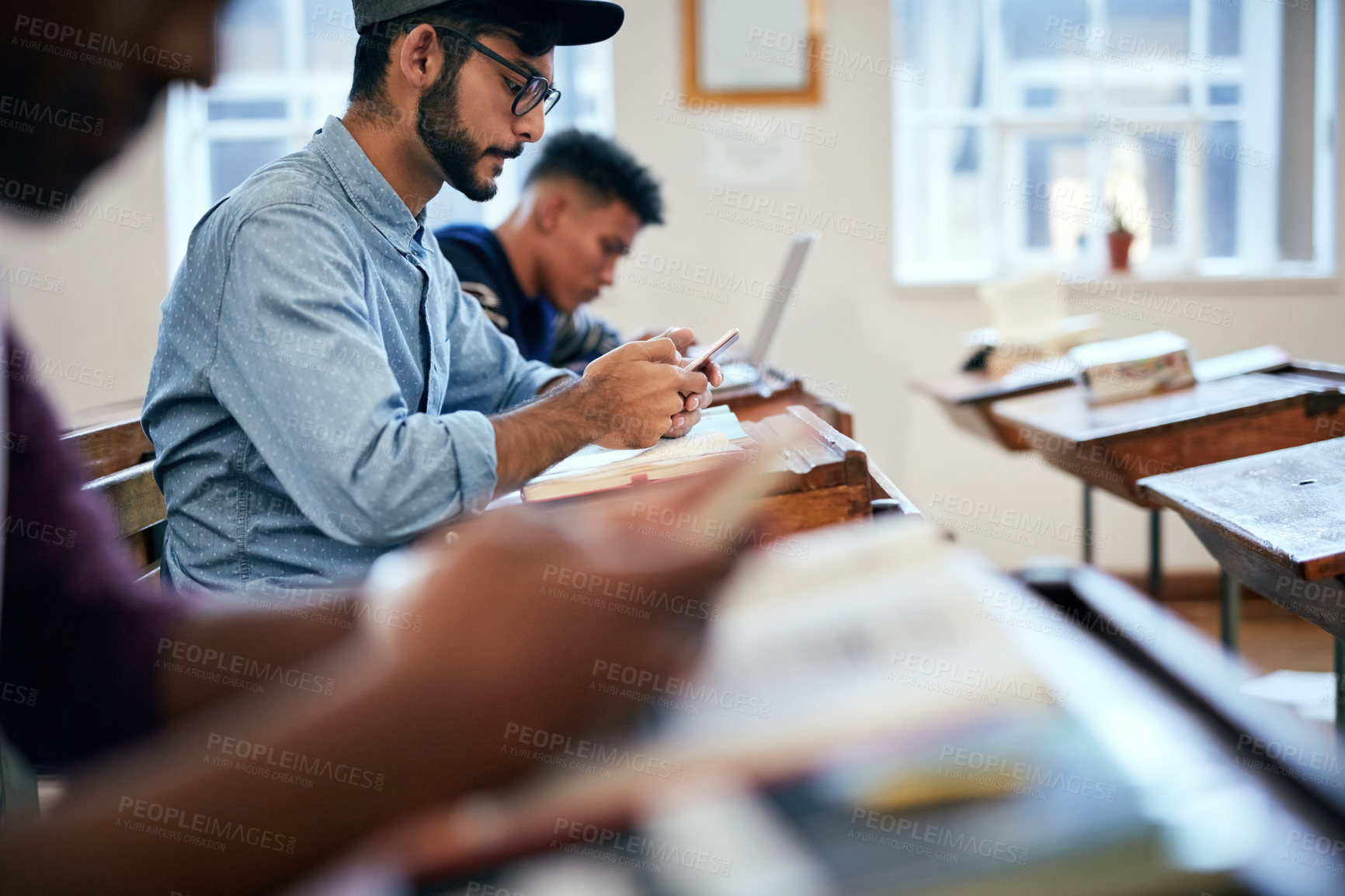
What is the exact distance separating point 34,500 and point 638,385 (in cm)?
58

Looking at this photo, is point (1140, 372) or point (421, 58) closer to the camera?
point (421, 58)

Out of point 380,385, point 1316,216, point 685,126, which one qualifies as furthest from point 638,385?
point 1316,216

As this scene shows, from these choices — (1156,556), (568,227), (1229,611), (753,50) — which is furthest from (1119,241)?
(568,227)

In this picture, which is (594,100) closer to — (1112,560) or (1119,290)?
(1119,290)

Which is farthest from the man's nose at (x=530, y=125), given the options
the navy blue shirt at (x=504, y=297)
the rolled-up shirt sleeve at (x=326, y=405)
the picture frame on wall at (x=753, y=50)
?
the picture frame on wall at (x=753, y=50)

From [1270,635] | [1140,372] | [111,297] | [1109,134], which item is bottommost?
[1270,635]

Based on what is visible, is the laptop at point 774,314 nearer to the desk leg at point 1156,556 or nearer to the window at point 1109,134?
the desk leg at point 1156,556

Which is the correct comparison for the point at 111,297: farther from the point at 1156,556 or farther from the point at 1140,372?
the point at 1156,556

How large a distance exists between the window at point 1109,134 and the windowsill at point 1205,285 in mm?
65

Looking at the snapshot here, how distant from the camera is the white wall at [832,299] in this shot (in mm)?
3660

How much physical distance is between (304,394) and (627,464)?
0.31 meters

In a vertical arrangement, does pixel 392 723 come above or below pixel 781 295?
below

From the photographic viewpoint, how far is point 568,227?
2.64m

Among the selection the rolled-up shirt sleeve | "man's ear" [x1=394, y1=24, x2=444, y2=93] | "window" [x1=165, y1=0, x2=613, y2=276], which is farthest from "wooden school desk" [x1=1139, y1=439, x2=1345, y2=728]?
"window" [x1=165, y1=0, x2=613, y2=276]
